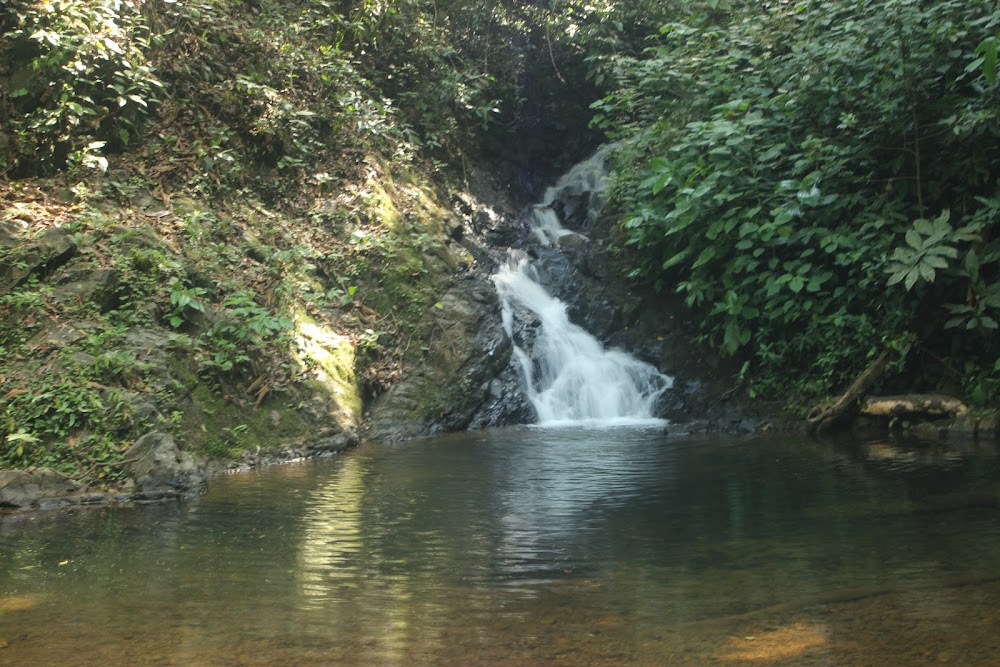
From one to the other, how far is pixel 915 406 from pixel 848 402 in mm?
687

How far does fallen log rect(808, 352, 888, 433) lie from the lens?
916cm

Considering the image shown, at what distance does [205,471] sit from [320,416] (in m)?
1.80

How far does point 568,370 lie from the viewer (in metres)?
12.2

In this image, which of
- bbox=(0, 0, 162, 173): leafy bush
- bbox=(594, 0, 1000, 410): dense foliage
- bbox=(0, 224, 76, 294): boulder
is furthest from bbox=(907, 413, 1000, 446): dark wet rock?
bbox=(0, 0, 162, 173): leafy bush

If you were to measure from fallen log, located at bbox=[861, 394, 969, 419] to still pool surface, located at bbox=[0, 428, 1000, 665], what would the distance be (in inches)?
56.8

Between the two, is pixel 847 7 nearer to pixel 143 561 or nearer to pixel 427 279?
pixel 427 279

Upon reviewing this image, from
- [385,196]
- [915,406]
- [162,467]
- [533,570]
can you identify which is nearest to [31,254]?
[162,467]

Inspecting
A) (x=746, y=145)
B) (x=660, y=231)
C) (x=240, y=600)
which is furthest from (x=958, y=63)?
(x=240, y=600)

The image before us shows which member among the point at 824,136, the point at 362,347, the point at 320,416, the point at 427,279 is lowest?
the point at 320,416

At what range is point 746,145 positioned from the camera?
9.93 meters

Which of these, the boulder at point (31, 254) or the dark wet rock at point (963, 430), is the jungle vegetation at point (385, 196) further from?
the dark wet rock at point (963, 430)

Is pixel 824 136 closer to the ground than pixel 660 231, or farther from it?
farther from it

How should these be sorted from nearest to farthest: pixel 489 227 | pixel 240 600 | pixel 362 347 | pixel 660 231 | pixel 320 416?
pixel 240 600 < pixel 320 416 < pixel 362 347 < pixel 660 231 < pixel 489 227

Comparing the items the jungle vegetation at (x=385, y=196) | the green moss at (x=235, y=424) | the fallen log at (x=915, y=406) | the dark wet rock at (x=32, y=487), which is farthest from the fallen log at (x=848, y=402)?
the dark wet rock at (x=32, y=487)
